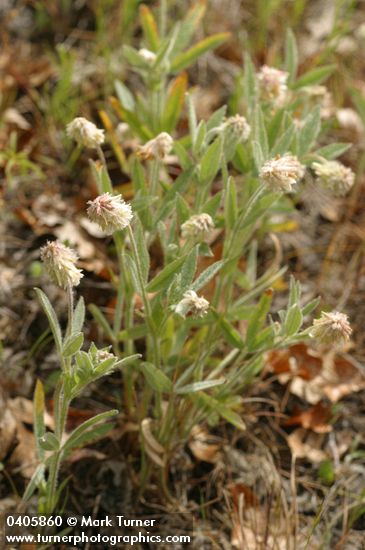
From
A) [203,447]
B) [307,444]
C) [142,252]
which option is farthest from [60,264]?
[307,444]

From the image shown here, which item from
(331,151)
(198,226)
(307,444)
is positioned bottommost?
(307,444)

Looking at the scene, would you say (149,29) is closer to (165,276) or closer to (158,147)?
(158,147)

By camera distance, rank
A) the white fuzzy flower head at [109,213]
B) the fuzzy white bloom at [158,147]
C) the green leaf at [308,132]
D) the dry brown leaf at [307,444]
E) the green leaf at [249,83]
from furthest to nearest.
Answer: the dry brown leaf at [307,444], the green leaf at [249,83], the green leaf at [308,132], the fuzzy white bloom at [158,147], the white fuzzy flower head at [109,213]

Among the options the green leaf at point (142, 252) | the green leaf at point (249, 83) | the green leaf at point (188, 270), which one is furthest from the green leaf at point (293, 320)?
the green leaf at point (249, 83)

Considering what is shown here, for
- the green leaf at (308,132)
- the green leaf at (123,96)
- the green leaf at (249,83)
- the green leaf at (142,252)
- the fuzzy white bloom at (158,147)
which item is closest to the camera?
the green leaf at (142,252)

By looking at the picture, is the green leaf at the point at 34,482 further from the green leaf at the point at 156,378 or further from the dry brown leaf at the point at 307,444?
the dry brown leaf at the point at 307,444
